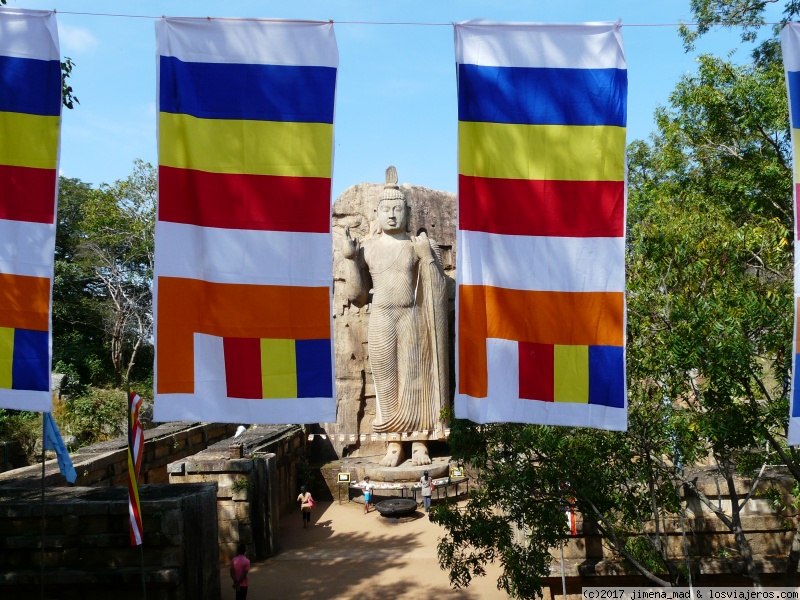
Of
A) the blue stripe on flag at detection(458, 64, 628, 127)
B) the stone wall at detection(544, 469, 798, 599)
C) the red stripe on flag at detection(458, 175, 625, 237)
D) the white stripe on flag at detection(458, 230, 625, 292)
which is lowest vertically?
the stone wall at detection(544, 469, 798, 599)

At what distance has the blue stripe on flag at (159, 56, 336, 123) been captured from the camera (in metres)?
5.02

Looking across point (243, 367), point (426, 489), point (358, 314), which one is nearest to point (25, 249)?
point (243, 367)

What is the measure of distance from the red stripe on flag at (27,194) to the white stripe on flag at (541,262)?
9.45 ft

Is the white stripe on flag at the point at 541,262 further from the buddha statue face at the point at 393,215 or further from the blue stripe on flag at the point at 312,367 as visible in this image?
the buddha statue face at the point at 393,215

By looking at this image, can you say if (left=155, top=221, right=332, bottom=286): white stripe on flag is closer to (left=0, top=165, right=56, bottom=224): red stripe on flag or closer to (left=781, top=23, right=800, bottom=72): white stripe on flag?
(left=0, top=165, right=56, bottom=224): red stripe on flag

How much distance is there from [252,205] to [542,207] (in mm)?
1906

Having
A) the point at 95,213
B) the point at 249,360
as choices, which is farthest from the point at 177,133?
the point at 95,213

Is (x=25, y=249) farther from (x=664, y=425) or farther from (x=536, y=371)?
(x=664, y=425)

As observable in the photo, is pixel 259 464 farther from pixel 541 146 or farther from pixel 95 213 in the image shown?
pixel 95 213

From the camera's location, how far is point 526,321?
16.4ft

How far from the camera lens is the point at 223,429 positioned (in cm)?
1888

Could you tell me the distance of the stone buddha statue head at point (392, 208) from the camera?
16109 millimetres

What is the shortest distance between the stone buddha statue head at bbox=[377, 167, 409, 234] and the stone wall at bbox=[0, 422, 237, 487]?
607 cm

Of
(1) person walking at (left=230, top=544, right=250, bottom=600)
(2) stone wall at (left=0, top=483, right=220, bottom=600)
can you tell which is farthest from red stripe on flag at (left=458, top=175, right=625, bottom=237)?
(1) person walking at (left=230, top=544, right=250, bottom=600)
